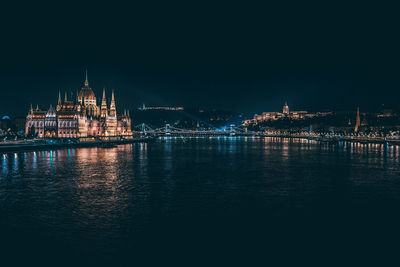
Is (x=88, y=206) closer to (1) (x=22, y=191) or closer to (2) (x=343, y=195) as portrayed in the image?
(1) (x=22, y=191)

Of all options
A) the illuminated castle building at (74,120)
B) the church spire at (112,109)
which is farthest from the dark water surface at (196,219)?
the church spire at (112,109)

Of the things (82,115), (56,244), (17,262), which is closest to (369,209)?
(56,244)

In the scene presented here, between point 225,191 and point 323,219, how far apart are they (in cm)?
661

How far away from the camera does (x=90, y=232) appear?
12.5 meters

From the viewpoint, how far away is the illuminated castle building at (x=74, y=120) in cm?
8812

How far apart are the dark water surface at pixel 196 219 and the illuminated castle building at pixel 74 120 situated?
65784 millimetres

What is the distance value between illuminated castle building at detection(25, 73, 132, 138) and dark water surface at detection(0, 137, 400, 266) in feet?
216

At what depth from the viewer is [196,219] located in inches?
565

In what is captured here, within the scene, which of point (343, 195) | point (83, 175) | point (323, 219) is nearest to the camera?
point (323, 219)

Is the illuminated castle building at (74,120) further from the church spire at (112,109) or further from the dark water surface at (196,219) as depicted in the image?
the dark water surface at (196,219)

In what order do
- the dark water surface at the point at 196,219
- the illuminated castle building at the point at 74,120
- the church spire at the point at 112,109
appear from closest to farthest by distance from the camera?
the dark water surface at the point at 196,219 < the illuminated castle building at the point at 74,120 < the church spire at the point at 112,109

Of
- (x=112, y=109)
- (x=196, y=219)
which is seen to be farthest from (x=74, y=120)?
(x=196, y=219)

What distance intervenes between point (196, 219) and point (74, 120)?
79717mm

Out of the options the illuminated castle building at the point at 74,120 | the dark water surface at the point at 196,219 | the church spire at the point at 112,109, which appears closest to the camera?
the dark water surface at the point at 196,219
